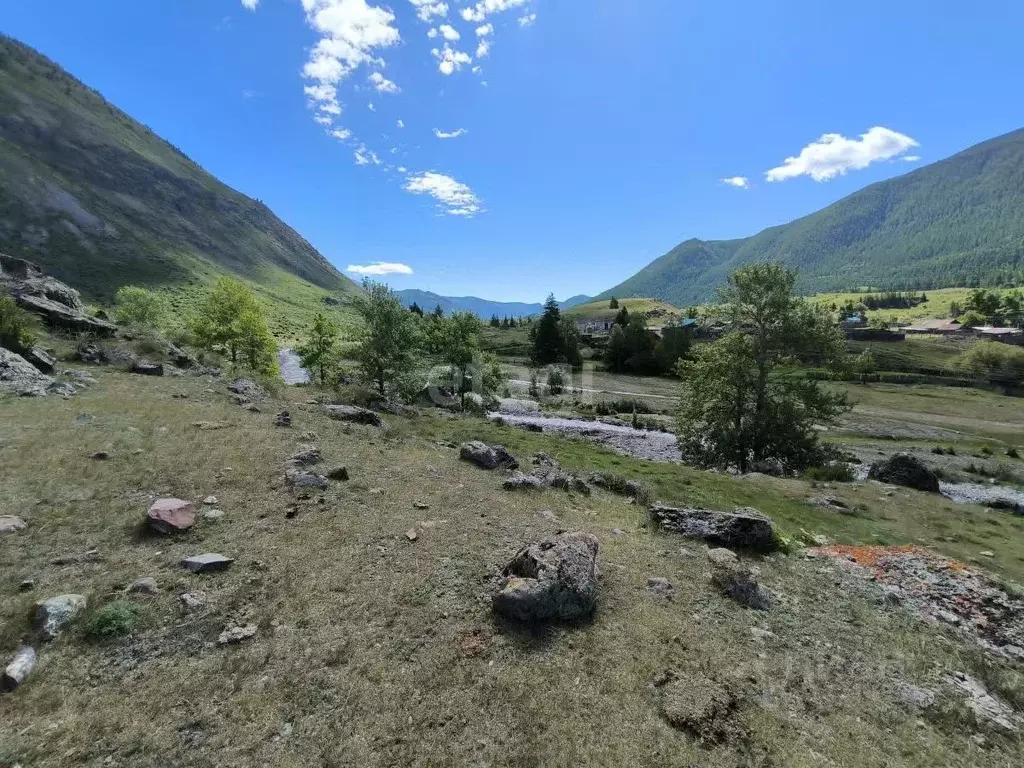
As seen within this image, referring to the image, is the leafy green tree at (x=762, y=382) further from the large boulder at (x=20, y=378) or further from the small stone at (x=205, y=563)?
the large boulder at (x=20, y=378)

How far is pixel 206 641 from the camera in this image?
8.30m

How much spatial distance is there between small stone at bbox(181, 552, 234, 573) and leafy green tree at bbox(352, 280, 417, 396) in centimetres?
3020

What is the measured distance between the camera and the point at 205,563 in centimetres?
1005

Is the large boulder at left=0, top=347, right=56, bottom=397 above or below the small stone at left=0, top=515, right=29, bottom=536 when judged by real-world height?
above

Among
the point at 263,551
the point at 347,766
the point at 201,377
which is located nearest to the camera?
the point at 347,766

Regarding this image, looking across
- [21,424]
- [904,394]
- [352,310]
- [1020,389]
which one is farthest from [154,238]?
[1020,389]

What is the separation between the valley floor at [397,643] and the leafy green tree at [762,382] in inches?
798

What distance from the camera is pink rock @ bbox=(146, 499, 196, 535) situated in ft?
37.0

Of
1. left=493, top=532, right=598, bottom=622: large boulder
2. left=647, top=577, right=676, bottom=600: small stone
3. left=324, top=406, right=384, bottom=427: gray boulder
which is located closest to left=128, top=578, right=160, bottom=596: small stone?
left=493, top=532, right=598, bottom=622: large boulder

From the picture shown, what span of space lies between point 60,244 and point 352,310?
140667 mm

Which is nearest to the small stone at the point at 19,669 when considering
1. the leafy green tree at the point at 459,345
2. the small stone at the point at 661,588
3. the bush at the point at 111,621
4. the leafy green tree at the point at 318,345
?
the bush at the point at 111,621

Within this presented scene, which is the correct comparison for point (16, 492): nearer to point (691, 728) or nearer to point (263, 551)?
point (263, 551)

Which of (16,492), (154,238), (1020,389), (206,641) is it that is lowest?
(1020,389)

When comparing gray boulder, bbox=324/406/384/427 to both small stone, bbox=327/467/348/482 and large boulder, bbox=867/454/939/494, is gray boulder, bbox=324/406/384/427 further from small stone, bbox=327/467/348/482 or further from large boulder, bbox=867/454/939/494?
large boulder, bbox=867/454/939/494
